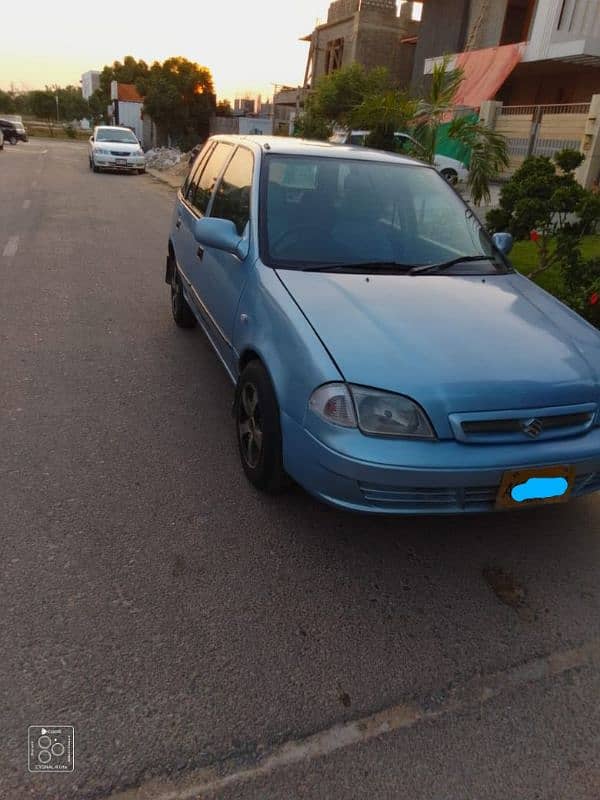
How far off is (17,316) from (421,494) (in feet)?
15.9

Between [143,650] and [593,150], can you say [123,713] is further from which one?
[593,150]

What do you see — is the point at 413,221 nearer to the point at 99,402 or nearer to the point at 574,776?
the point at 99,402

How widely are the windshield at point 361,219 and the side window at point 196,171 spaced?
165 cm

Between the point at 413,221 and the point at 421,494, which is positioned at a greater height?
the point at 413,221

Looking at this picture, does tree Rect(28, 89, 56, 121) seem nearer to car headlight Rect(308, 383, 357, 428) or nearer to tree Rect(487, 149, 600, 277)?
tree Rect(487, 149, 600, 277)

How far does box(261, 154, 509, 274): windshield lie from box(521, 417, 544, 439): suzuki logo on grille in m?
1.27

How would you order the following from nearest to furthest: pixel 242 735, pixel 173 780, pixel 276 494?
pixel 173 780, pixel 242 735, pixel 276 494

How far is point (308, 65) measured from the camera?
40.0 metres

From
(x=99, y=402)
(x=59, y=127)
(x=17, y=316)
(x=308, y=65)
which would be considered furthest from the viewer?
(x=59, y=127)

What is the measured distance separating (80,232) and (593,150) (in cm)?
982

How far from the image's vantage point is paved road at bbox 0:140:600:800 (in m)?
2.00

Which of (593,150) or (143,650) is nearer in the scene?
(143,650)

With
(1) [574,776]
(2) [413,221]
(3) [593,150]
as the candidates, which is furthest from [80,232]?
(1) [574,776]

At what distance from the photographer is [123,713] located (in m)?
2.11
